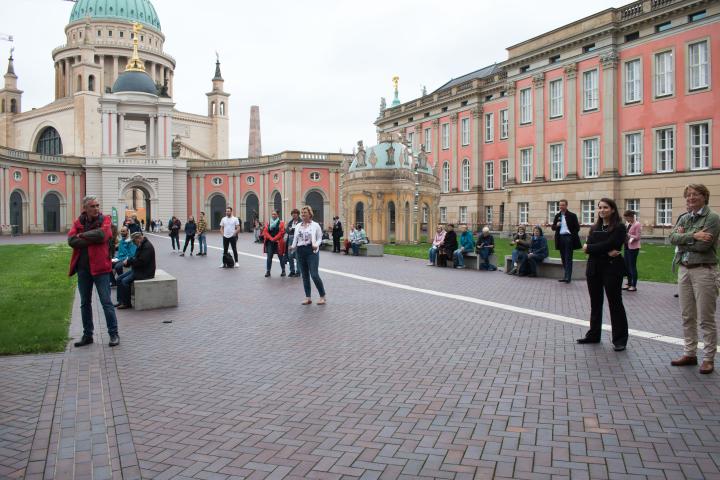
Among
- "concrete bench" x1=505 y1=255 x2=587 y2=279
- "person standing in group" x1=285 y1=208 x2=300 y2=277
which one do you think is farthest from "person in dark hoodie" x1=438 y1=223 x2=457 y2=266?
"person standing in group" x1=285 y1=208 x2=300 y2=277

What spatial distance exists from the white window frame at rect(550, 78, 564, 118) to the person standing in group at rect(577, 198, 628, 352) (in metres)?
36.2

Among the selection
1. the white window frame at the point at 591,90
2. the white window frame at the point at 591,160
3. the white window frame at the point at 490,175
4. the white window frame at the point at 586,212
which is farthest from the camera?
the white window frame at the point at 490,175

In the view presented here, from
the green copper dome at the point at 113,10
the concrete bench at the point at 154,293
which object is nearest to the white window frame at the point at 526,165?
the concrete bench at the point at 154,293

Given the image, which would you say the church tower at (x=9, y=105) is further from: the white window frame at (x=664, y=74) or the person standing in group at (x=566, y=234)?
the person standing in group at (x=566, y=234)

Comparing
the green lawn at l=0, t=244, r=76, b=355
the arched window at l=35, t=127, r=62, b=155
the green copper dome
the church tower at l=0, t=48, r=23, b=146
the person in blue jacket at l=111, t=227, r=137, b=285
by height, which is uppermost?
the green copper dome

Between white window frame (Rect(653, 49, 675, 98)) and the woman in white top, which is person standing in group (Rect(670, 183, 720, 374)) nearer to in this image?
the woman in white top

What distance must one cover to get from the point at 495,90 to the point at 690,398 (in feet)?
159

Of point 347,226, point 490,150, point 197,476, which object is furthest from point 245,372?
point 490,150

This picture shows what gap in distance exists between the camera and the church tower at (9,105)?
311 feet

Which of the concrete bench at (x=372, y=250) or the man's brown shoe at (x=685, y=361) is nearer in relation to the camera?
the man's brown shoe at (x=685, y=361)

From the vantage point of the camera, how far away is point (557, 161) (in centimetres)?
4241

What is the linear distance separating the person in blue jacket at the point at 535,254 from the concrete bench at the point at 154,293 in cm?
1066

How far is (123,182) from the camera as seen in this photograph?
6412 cm

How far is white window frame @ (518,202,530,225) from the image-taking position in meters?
44.9
